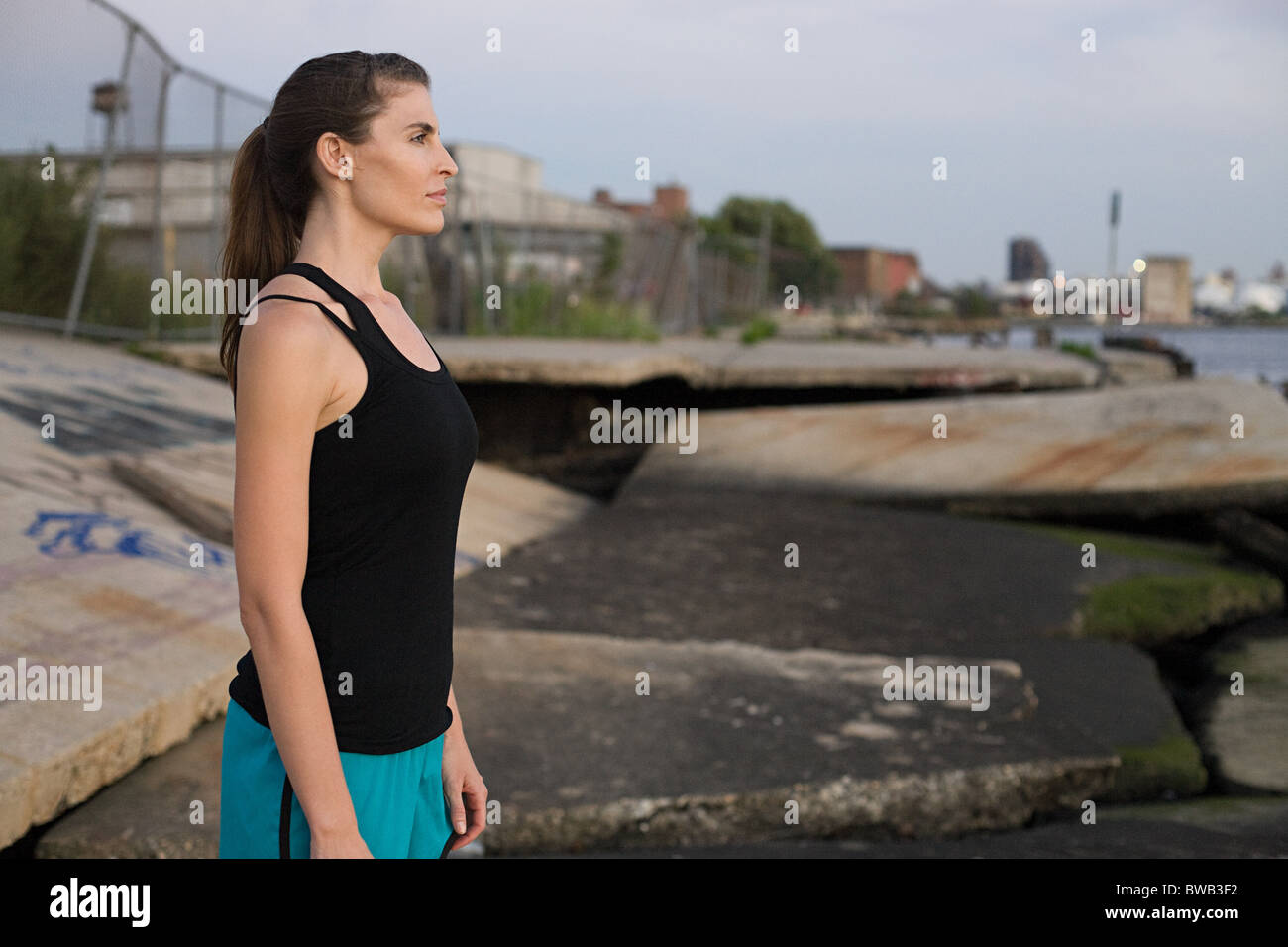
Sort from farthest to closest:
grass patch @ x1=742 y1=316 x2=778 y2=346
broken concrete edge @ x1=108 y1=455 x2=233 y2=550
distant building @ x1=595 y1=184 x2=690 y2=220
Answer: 1. distant building @ x1=595 y1=184 x2=690 y2=220
2. grass patch @ x1=742 y1=316 x2=778 y2=346
3. broken concrete edge @ x1=108 y1=455 x2=233 y2=550

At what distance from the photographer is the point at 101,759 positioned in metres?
2.65

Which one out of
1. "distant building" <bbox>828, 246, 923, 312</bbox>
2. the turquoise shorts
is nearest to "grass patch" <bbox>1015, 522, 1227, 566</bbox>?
the turquoise shorts

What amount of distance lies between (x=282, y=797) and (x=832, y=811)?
6.01 feet

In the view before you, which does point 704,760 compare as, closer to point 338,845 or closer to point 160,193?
point 338,845

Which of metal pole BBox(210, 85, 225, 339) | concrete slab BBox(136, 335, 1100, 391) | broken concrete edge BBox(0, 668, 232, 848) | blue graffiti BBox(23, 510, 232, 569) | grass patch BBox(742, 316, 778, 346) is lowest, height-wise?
broken concrete edge BBox(0, 668, 232, 848)

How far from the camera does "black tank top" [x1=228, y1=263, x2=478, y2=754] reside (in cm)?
138

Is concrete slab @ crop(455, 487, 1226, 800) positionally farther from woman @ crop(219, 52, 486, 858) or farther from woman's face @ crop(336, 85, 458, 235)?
woman's face @ crop(336, 85, 458, 235)

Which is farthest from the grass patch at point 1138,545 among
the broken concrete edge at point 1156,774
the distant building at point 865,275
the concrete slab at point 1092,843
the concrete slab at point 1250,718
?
the distant building at point 865,275

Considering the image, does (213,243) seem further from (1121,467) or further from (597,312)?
(1121,467)

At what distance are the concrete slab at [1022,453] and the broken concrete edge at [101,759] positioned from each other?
4419 mm

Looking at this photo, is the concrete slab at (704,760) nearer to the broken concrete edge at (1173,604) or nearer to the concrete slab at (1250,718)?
the concrete slab at (1250,718)

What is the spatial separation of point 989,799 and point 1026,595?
225cm

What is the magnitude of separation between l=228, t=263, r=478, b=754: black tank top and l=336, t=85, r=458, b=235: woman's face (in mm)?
122

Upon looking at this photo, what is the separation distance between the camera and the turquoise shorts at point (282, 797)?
141 centimetres
